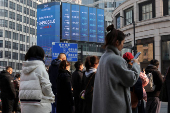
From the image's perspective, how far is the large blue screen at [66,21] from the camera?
8138 centimetres

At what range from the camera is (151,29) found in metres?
31.6

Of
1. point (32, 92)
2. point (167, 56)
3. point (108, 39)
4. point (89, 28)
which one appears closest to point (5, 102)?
point (32, 92)

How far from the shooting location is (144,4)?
32938 mm

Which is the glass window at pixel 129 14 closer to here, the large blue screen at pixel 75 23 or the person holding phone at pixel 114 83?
the person holding phone at pixel 114 83

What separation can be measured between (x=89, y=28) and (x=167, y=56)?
58785 millimetres

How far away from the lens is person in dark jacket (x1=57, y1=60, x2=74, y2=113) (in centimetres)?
775

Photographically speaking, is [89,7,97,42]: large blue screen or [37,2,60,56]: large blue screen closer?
[37,2,60,56]: large blue screen

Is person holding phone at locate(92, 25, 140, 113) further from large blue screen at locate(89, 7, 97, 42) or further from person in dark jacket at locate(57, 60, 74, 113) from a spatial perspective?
large blue screen at locate(89, 7, 97, 42)

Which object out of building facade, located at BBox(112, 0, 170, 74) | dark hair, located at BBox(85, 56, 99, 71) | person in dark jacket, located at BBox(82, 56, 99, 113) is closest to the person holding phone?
person in dark jacket, located at BBox(82, 56, 99, 113)

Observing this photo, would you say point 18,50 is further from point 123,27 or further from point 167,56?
point 167,56

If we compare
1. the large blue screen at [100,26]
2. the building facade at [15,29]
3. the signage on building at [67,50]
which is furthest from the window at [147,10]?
the building facade at [15,29]

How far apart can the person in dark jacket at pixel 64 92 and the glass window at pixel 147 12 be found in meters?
25.8

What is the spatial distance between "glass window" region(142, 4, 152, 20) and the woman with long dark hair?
25.8 metres

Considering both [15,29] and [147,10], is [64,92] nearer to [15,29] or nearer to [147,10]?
[147,10]
